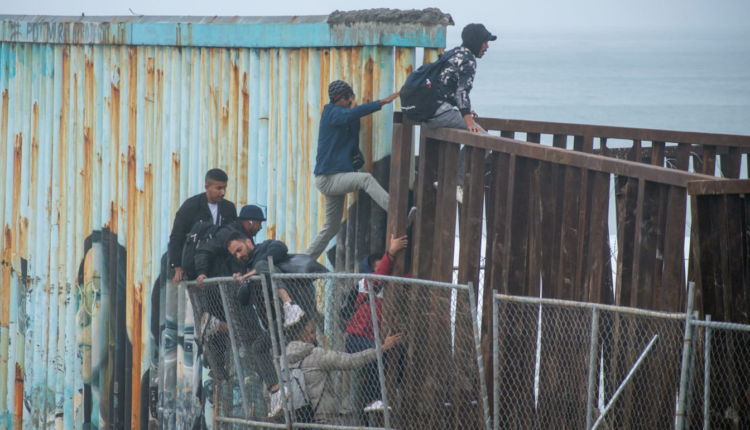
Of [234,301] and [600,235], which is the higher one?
[600,235]

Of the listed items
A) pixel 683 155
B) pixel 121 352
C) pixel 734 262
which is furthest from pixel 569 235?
pixel 121 352

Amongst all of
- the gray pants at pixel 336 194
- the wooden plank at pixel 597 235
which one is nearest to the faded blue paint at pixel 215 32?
the gray pants at pixel 336 194

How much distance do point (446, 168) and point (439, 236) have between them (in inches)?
23.3

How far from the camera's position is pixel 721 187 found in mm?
5230

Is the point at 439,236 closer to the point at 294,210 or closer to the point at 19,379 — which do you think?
the point at 294,210

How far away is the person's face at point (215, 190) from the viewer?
29.8 feet

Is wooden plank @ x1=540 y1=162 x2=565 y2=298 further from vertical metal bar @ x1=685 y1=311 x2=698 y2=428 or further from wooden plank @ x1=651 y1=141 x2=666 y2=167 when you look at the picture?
wooden plank @ x1=651 y1=141 x2=666 y2=167

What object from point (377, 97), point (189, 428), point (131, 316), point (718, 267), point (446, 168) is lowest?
point (189, 428)

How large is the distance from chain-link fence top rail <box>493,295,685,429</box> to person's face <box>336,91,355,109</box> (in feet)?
8.27

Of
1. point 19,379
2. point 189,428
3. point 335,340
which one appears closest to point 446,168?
point 335,340

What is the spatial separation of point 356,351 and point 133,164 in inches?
181

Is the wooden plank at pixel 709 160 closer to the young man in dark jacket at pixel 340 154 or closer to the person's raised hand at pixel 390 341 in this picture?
the young man in dark jacket at pixel 340 154

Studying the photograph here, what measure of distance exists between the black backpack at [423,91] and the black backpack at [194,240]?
2.13 m

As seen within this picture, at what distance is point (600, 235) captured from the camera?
20.6ft
